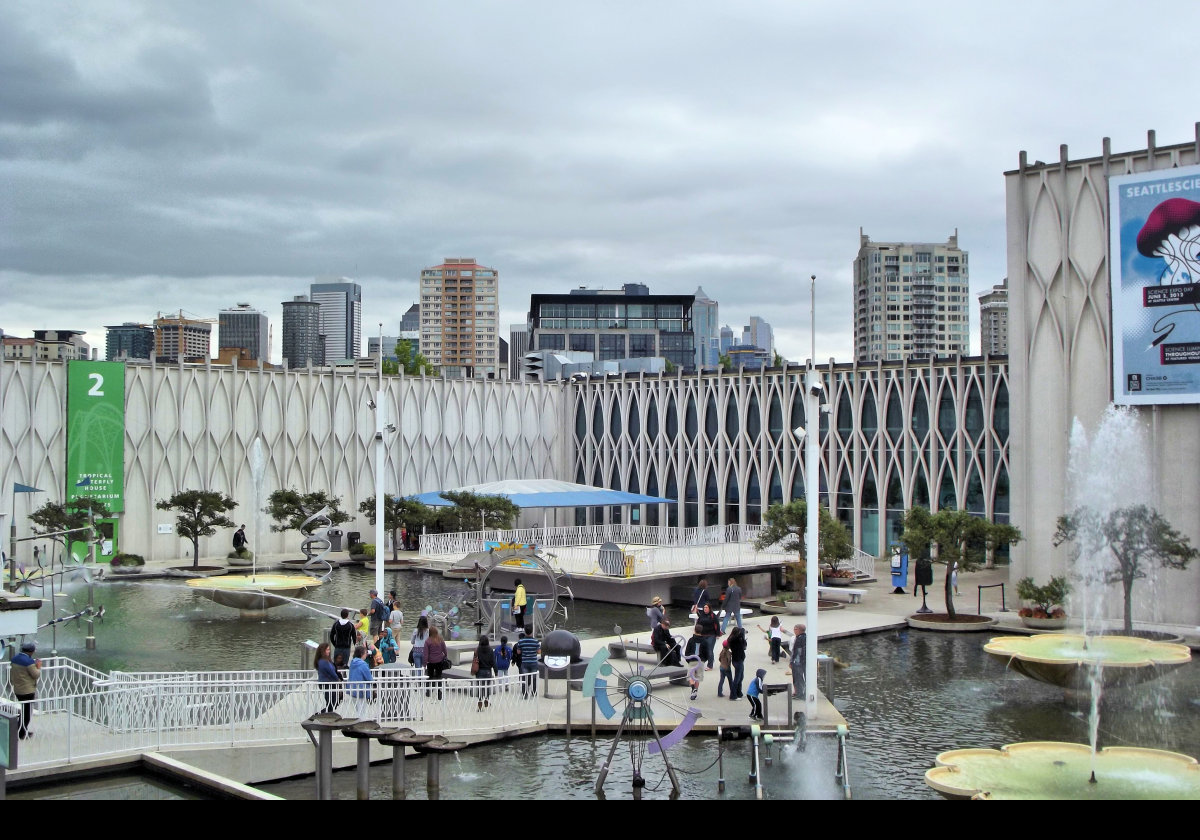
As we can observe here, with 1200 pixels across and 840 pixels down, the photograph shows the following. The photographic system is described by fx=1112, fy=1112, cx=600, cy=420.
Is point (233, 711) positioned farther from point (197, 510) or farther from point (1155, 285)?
point (197, 510)

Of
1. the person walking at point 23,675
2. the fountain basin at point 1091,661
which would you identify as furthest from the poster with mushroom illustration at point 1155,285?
the person walking at point 23,675

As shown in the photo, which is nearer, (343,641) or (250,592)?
(343,641)

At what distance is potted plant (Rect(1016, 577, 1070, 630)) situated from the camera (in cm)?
2784

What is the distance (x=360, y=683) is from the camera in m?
16.0

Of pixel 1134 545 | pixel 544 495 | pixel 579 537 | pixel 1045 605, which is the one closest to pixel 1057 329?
pixel 1134 545

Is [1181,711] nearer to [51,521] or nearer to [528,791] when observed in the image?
[528,791]

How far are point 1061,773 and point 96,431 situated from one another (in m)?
40.2

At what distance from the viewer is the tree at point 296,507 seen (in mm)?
45531

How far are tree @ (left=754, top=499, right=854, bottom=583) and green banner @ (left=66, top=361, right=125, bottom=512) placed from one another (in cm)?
2652

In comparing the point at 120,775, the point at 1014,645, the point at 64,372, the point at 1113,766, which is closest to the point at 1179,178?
the point at 1014,645

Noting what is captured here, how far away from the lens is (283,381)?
4994 cm

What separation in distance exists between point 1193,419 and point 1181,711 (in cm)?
1177

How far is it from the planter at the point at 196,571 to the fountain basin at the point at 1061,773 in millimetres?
32503
